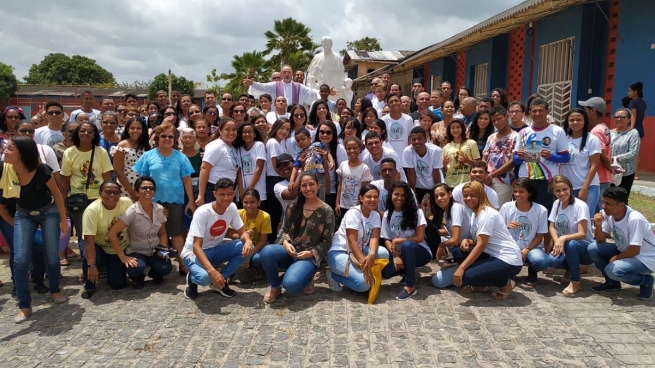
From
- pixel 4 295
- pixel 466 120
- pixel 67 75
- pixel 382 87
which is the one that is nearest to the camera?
pixel 4 295

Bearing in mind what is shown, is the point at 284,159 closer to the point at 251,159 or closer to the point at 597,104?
the point at 251,159

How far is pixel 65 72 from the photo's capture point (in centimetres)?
6288

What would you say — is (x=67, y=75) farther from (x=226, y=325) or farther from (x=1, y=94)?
(x=226, y=325)

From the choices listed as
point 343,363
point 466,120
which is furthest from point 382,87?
point 343,363

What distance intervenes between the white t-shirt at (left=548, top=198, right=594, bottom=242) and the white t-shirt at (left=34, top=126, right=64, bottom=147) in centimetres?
563

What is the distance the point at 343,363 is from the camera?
3.28 metres

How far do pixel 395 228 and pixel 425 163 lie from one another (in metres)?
1.03

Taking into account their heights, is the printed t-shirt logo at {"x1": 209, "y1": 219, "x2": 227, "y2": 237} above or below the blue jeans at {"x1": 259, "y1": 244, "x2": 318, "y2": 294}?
above

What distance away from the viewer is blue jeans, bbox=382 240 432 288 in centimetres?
449

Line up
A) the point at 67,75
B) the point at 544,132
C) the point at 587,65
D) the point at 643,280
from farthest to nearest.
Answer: the point at 67,75, the point at 587,65, the point at 544,132, the point at 643,280

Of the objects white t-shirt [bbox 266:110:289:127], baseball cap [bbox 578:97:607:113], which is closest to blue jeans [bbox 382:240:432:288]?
baseball cap [bbox 578:97:607:113]

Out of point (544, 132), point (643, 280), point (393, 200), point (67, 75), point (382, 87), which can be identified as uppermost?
point (67, 75)

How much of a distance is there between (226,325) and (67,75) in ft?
227

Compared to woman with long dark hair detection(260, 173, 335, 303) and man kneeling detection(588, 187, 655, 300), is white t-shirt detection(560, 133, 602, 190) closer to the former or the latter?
man kneeling detection(588, 187, 655, 300)
